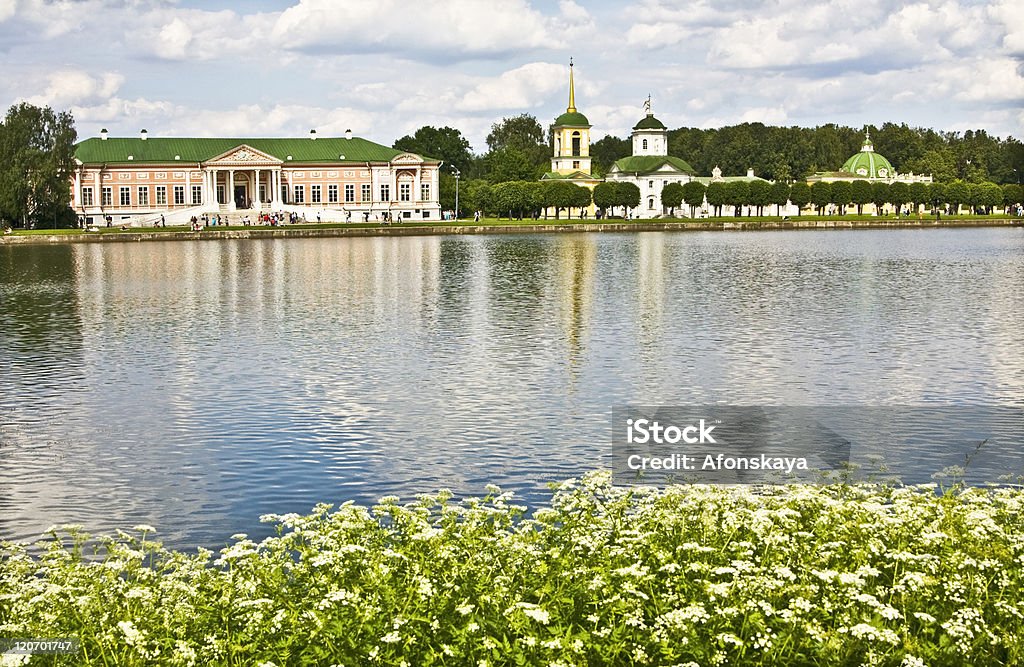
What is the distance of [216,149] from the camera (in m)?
99.8

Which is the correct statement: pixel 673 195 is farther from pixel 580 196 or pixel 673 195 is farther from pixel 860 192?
pixel 860 192

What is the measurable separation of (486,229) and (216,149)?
93.8 feet

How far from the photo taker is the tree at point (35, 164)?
73.2 m

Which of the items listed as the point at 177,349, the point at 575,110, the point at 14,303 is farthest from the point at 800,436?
the point at 575,110

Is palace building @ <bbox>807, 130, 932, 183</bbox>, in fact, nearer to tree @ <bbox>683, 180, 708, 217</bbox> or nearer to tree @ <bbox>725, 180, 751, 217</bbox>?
tree @ <bbox>725, 180, 751, 217</bbox>

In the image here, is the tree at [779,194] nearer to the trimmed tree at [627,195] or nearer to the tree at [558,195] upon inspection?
the trimmed tree at [627,195]

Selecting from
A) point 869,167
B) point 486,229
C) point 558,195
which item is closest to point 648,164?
point 558,195

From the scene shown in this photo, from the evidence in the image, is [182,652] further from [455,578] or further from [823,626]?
[823,626]

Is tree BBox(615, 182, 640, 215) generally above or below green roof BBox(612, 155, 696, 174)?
below

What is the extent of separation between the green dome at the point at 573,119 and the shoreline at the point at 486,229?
32378 millimetres

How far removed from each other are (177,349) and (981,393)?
13709 millimetres

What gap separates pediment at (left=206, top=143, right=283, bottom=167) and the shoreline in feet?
52.6

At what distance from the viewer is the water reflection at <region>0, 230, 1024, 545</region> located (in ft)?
41.9

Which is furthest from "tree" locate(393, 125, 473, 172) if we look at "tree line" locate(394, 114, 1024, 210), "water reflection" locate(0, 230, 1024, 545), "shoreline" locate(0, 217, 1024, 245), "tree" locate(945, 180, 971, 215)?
"water reflection" locate(0, 230, 1024, 545)
